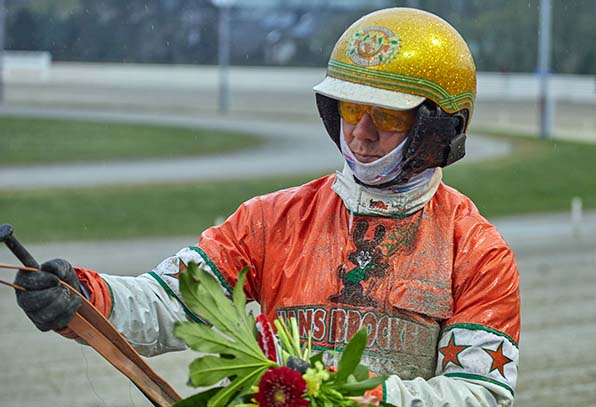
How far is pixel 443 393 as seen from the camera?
9.22 feet

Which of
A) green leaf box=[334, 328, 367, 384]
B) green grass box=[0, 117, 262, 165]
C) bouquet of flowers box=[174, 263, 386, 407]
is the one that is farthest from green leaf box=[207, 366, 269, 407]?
green grass box=[0, 117, 262, 165]

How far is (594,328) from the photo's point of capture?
9352 mm

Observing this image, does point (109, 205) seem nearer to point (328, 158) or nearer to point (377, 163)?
point (328, 158)

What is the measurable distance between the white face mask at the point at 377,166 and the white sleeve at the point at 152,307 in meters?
0.43

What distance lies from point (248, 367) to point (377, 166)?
2.23ft

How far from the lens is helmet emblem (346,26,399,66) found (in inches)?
119

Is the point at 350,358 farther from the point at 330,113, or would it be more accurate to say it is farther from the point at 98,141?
the point at 98,141

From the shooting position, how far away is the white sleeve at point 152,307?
3.00 meters

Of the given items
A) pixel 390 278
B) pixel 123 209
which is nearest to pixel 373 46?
pixel 390 278

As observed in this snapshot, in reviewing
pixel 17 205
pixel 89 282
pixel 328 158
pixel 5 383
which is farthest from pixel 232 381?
pixel 328 158

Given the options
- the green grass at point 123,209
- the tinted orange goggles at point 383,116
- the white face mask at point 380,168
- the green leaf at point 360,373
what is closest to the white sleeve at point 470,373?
the green leaf at point 360,373

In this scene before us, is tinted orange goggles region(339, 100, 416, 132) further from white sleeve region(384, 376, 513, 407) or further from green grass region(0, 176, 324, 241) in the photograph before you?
green grass region(0, 176, 324, 241)

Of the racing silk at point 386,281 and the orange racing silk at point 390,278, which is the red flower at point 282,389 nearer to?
the racing silk at point 386,281

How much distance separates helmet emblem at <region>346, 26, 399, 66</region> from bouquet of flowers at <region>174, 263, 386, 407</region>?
2.19ft
